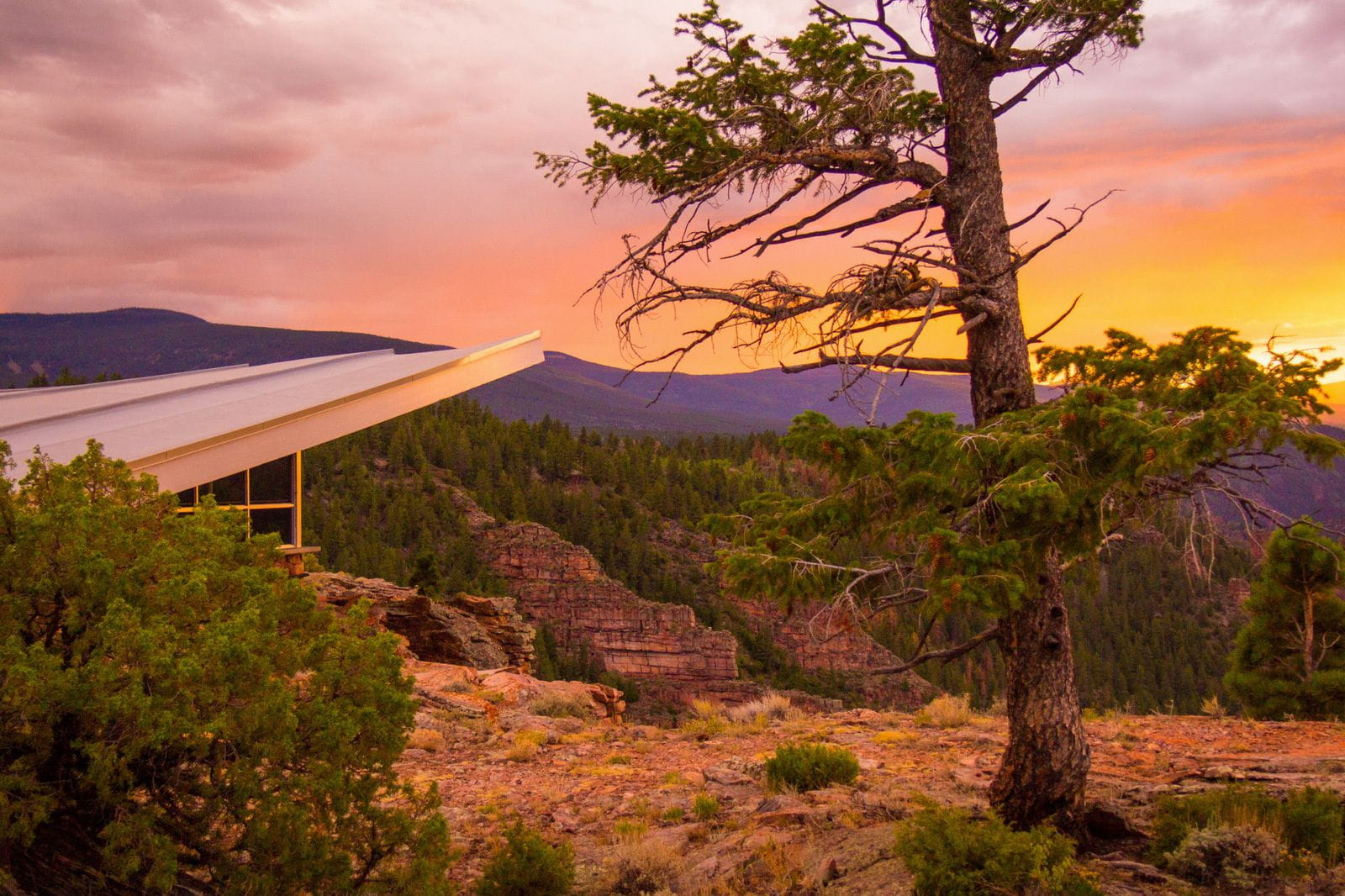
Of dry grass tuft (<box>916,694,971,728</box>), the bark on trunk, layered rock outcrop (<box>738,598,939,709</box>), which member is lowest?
layered rock outcrop (<box>738,598,939,709</box>)

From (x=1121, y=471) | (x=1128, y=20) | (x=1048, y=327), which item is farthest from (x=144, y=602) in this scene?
(x=1128, y=20)

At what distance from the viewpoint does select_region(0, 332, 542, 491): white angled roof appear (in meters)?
13.7

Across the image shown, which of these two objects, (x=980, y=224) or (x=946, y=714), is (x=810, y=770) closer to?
(x=946, y=714)

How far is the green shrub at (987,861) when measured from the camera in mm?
5039

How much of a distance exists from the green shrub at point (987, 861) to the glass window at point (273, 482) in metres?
16.6

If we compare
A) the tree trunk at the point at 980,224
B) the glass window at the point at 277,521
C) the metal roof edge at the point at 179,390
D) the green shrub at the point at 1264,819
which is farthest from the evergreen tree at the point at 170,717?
the glass window at the point at 277,521

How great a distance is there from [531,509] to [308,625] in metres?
65.3

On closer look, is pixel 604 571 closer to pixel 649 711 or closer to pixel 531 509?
pixel 531 509

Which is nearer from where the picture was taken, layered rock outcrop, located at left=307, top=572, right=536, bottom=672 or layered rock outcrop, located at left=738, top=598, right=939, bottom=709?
layered rock outcrop, located at left=307, top=572, right=536, bottom=672

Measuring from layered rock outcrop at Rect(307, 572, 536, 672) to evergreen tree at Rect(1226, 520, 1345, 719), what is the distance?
13841mm

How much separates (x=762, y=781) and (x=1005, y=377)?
465 centimetres

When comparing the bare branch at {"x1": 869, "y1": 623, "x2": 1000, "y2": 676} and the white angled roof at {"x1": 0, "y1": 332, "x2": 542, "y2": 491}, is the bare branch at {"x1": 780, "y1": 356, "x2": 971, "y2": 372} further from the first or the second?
the white angled roof at {"x1": 0, "y1": 332, "x2": 542, "y2": 491}

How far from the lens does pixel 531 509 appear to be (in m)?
69.9

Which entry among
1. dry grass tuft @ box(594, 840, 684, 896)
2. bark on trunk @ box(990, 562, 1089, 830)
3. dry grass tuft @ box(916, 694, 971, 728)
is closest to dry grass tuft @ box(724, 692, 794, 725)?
dry grass tuft @ box(916, 694, 971, 728)
